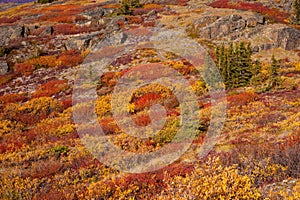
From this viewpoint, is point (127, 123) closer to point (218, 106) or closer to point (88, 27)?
point (218, 106)

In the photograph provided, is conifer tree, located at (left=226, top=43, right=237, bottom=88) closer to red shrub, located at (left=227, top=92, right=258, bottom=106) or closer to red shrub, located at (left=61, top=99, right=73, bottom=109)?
red shrub, located at (left=227, top=92, right=258, bottom=106)

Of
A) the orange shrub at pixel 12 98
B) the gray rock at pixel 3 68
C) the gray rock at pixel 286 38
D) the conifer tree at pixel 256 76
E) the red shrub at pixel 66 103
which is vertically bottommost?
the orange shrub at pixel 12 98

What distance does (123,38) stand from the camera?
120 feet

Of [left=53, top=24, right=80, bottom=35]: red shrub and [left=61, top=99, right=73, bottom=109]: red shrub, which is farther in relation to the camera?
[left=53, top=24, right=80, bottom=35]: red shrub

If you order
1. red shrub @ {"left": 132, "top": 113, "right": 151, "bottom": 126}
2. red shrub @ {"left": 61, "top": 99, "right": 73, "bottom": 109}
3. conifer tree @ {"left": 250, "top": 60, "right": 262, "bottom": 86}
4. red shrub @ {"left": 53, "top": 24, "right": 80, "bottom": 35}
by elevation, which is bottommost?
red shrub @ {"left": 61, "top": 99, "right": 73, "bottom": 109}

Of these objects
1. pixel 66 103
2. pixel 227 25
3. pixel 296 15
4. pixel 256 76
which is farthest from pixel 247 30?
pixel 66 103

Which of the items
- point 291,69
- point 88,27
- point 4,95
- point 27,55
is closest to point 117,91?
point 4,95

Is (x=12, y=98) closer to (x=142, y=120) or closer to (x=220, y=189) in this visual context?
(x=142, y=120)

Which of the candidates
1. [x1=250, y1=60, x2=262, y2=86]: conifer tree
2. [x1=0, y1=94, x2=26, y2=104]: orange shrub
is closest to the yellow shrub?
[x1=250, y1=60, x2=262, y2=86]: conifer tree

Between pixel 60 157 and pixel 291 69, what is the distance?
72.7 feet

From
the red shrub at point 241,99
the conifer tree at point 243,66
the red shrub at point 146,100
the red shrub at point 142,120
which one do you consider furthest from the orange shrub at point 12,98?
the conifer tree at point 243,66

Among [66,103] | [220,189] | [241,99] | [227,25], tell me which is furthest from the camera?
[227,25]

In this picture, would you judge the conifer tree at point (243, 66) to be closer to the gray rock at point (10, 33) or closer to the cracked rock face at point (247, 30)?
the cracked rock face at point (247, 30)

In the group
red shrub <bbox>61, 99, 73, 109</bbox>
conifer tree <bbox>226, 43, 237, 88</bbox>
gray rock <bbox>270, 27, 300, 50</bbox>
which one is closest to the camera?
red shrub <bbox>61, 99, 73, 109</bbox>
